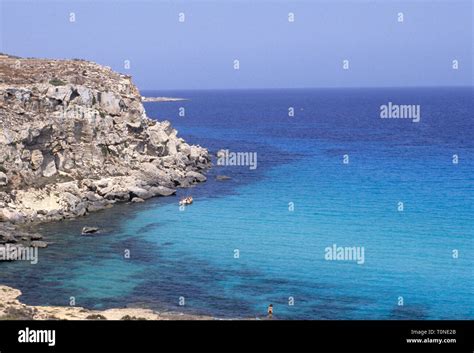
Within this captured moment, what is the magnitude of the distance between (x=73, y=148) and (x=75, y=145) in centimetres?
37

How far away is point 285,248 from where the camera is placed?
40.2 meters

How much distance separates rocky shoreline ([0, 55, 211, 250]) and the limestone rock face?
83mm

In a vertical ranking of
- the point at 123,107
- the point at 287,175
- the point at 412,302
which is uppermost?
the point at 123,107

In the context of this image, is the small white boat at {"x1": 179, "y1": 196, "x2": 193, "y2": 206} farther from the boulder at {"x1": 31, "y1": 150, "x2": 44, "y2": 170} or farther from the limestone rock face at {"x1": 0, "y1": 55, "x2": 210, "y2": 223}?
the boulder at {"x1": 31, "y1": 150, "x2": 44, "y2": 170}

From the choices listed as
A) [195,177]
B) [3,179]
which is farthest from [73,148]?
[195,177]

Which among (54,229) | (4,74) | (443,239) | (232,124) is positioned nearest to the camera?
(443,239)

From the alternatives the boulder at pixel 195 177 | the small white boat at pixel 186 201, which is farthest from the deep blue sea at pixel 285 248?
the boulder at pixel 195 177

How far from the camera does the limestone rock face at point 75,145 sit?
48.9m

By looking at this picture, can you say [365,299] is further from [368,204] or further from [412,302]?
[368,204]

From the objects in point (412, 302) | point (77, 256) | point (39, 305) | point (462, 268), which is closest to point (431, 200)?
point (462, 268)

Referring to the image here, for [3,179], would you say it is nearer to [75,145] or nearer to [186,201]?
[75,145]

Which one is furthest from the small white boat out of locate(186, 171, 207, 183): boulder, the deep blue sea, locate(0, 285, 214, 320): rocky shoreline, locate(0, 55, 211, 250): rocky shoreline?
locate(0, 285, 214, 320): rocky shoreline

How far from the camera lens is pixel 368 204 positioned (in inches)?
2069

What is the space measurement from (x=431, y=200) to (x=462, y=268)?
688 inches
